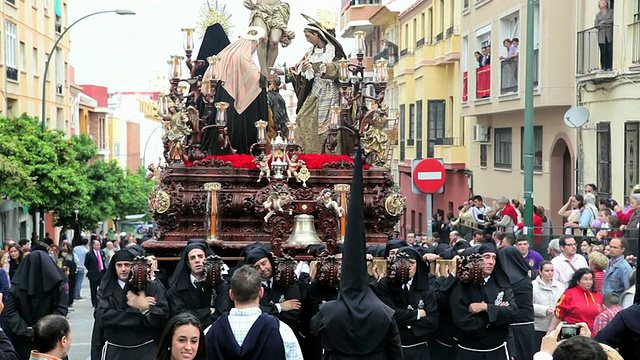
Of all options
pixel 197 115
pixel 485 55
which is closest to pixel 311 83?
pixel 197 115

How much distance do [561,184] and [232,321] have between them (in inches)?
837

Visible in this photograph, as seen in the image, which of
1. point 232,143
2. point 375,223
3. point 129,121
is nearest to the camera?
point 375,223

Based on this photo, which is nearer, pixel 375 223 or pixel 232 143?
pixel 375 223

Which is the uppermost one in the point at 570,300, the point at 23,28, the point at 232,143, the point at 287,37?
the point at 23,28

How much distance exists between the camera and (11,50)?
37375 millimetres

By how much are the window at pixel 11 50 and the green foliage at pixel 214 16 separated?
71.4 feet

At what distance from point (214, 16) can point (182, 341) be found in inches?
412

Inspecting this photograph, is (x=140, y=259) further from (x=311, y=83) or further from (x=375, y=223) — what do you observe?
(x=311, y=83)

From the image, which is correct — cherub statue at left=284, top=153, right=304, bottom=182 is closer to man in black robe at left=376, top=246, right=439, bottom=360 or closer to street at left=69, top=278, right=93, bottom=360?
man in black robe at left=376, top=246, right=439, bottom=360

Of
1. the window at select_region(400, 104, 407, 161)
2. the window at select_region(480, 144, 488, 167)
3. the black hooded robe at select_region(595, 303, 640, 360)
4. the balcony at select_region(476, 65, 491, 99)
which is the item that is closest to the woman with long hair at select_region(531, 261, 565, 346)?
the black hooded robe at select_region(595, 303, 640, 360)

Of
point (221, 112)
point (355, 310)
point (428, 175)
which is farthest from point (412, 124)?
point (355, 310)

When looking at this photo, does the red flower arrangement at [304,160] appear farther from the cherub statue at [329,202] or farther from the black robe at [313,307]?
the black robe at [313,307]

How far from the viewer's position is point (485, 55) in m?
31.4

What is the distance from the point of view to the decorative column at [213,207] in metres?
13.0
